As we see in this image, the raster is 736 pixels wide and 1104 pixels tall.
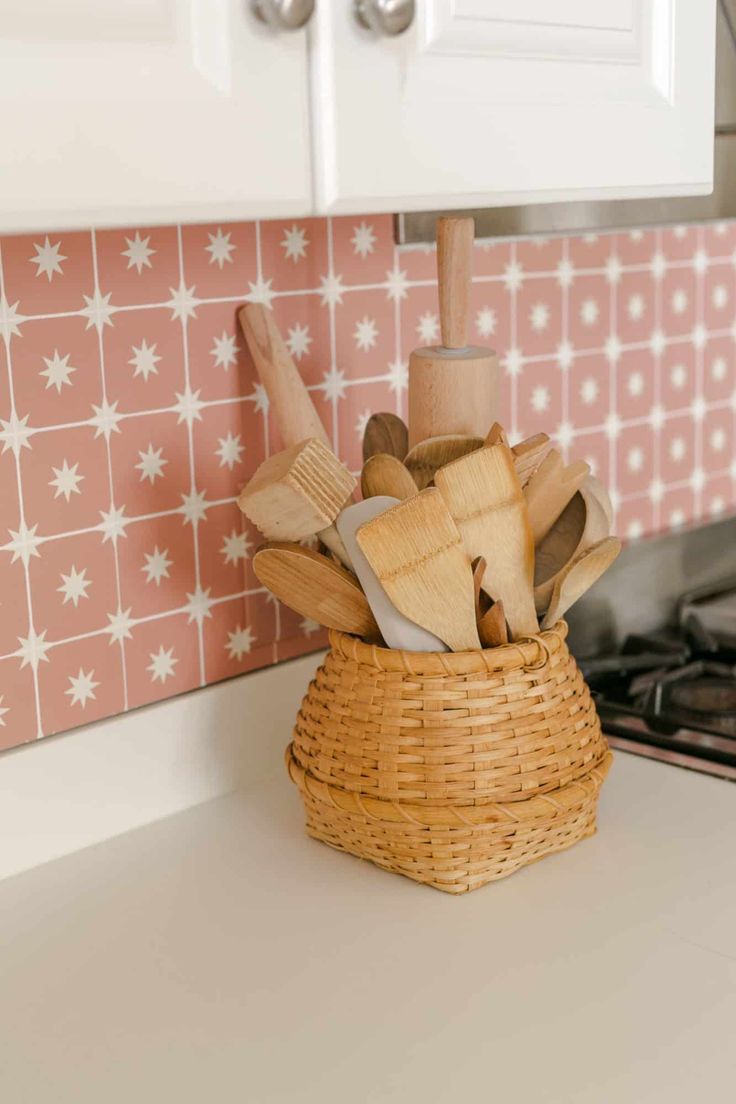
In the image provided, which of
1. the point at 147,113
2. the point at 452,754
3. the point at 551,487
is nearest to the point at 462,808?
the point at 452,754

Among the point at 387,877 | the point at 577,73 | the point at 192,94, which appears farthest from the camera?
the point at 387,877

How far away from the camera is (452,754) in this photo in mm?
968

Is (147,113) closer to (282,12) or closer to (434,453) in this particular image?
(282,12)

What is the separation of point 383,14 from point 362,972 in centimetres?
61

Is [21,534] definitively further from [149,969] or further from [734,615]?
[734,615]

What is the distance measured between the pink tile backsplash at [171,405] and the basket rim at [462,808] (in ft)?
0.74

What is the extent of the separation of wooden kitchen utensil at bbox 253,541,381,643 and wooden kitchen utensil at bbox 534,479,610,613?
0.14m

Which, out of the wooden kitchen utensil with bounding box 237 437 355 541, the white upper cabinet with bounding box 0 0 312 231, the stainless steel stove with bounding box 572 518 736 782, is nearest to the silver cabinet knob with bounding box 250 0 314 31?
the white upper cabinet with bounding box 0 0 312 231

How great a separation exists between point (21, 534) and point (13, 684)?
4.7 inches

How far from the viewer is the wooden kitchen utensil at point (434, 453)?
1042 mm

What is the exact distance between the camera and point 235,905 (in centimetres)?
101

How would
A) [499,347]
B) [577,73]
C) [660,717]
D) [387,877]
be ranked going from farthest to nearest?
[499,347] → [660,717] → [387,877] → [577,73]

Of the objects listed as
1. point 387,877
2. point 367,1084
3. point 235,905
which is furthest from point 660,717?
point 367,1084

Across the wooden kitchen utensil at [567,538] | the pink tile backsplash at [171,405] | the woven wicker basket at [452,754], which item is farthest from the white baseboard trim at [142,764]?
the wooden kitchen utensil at [567,538]
